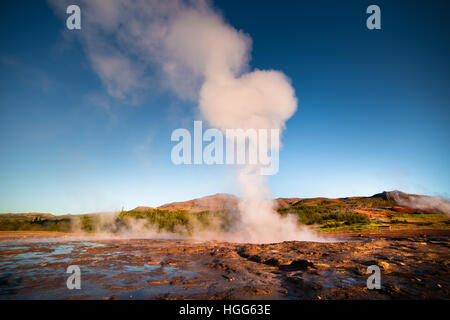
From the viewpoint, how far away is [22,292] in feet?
21.0

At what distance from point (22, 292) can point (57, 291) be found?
1.15m

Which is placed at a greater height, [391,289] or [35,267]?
[391,289]

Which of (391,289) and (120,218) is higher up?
(391,289)

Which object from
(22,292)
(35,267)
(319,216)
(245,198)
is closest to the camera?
(22,292)

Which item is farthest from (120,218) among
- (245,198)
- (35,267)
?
(35,267)

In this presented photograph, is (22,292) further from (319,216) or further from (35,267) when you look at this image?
(319,216)
